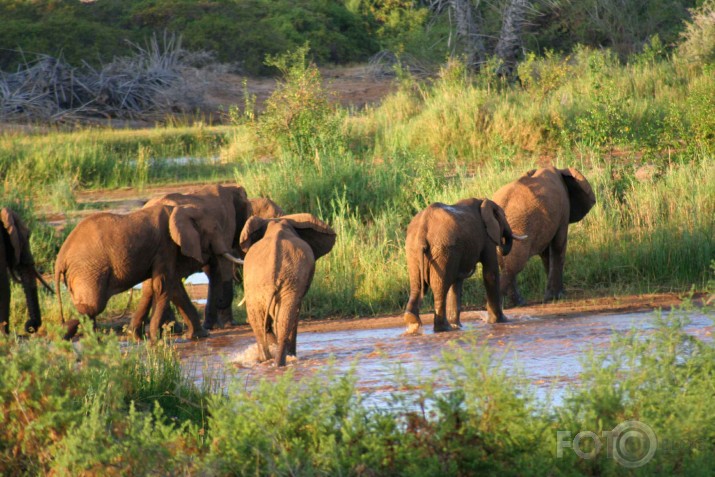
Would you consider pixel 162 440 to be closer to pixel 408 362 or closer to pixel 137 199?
pixel 408 362

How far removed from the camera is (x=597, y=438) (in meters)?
5.19

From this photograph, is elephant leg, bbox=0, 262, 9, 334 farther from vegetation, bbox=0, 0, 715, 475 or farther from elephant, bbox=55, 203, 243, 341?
elephant, bbox=55, 203, 243, 341

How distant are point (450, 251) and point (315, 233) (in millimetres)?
1009

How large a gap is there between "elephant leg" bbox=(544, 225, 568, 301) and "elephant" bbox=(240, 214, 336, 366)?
3137mm

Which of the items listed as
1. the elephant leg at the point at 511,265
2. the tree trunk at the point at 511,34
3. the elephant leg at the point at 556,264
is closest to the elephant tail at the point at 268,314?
the elephant leg at the point at 511,265

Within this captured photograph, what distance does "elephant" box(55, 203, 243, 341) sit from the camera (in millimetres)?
9406

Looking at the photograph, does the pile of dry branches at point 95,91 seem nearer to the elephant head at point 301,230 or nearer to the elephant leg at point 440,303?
the elephant head at point 301,230

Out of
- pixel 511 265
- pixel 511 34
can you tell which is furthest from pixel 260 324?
pixel 511 34

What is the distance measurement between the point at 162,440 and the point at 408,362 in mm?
3084

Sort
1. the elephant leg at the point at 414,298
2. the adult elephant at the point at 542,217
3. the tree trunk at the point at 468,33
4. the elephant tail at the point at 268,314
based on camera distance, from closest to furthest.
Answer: the elephant tail at the point at 268,314 → the elephant leg at the point at 414,298 → the adult elephant at the point at 542,217 → the tree trunk at the point at 468,33

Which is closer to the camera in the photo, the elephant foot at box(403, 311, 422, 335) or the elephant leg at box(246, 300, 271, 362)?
→ the elephant leg at box(246, 300, 271, 362)

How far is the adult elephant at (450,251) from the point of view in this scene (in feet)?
29.4

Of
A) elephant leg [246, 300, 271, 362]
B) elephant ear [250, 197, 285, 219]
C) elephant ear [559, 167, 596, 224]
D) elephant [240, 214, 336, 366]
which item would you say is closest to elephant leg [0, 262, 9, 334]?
elephant ear [250, 197, 285, 219]

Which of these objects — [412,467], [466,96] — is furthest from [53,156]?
[412,467]
